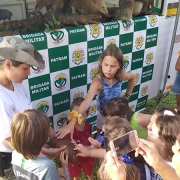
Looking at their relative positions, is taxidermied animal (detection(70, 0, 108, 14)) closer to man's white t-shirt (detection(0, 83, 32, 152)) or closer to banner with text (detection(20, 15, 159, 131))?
banner with text (detection(20, 15, 159, 131))

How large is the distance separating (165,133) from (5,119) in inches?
41.3

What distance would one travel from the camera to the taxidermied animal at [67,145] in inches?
69.0

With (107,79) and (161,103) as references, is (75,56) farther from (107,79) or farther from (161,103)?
(161,103)

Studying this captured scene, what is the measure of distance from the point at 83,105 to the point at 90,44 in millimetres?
838

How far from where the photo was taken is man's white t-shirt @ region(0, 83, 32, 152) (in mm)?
1527

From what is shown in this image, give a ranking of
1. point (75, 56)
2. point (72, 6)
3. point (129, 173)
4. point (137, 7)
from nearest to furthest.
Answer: point (129, 173)
point (75, 56)
point (72, 6)
point (137, 7)

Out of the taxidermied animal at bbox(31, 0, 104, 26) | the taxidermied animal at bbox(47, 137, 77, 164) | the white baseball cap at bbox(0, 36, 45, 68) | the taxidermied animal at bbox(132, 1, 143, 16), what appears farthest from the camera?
the taxidermied animal at bbox(132, 1, 143, 16)

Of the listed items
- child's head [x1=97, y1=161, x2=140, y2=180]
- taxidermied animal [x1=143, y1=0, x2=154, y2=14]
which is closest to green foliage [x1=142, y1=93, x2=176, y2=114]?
taxidermied animal [x1=143, y1=0, x2=154, y2=14]

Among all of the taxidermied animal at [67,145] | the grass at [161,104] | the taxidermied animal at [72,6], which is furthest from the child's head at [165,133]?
the grass at [161,104]

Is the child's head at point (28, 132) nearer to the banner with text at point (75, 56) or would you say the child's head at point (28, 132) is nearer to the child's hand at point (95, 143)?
the child's hand at point (95, 143)

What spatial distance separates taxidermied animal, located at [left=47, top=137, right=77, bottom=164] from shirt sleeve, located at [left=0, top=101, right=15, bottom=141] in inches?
16.1

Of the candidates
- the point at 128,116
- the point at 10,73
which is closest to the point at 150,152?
the point at 128,116

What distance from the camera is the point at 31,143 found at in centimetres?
134

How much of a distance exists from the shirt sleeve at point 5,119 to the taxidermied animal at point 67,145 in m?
0.41
